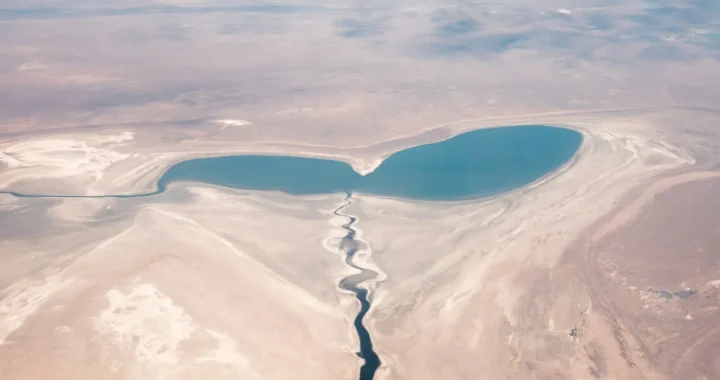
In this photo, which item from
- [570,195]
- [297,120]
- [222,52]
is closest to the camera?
[570,195]

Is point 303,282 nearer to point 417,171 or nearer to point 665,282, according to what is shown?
point 417,171

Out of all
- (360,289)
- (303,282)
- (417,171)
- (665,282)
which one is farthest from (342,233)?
(665,282)

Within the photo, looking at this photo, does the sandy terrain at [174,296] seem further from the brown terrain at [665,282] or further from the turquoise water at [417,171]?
the brown terrain at [665,282]

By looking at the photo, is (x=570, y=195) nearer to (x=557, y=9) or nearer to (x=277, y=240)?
(x=277, y=240)

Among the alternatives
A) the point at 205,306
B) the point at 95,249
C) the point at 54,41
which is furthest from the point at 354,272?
the point at 54,41

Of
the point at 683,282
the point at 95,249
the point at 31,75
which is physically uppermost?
the point at 31,75

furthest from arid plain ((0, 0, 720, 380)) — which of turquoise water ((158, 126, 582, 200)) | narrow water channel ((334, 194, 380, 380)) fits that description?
turquoise water ((158, 126, 582, 200))
